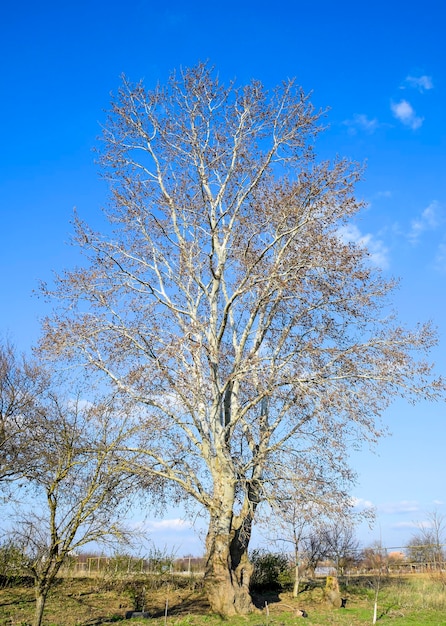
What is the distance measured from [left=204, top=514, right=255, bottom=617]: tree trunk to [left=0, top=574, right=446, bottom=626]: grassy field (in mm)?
458

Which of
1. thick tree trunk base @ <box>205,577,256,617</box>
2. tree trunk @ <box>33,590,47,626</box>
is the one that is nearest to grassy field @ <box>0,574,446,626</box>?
thick tree trunk base @ <box>205,577,256,617</box>

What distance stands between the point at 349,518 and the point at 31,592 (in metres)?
9.55

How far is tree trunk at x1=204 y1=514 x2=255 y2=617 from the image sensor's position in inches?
563

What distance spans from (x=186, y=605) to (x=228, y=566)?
199cm

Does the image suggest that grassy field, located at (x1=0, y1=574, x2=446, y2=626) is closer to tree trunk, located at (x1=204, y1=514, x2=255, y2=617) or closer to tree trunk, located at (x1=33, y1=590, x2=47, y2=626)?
tree trunk, located at (x1=204, y1=514, x2=255, y2=617)

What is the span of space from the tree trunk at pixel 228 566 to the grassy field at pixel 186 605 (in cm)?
46

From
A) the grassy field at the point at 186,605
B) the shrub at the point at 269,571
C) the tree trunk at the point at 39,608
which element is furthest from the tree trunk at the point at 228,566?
the tree trunk at the point at 39,608

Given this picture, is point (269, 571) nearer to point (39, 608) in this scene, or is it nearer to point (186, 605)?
point (186, 605)

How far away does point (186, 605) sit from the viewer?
50.8 feet

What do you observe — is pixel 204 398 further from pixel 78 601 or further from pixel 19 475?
pixel 19 475

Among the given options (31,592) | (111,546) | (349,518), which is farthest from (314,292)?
(31,592)

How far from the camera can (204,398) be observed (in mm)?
14492

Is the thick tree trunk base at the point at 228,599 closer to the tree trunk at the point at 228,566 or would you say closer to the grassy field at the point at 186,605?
the tree trunk at the point at 228,566

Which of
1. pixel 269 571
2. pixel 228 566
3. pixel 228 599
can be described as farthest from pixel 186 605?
pixel 269 571
